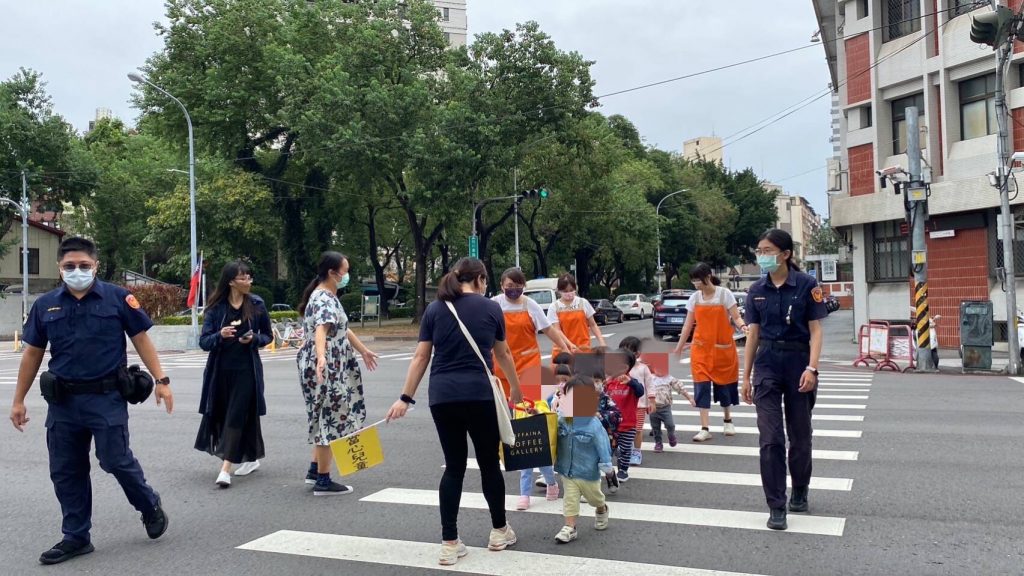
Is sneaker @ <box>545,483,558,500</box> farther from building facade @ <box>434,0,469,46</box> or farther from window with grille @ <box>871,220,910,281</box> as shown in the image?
building facade @ <box>434,0,469,46</box>

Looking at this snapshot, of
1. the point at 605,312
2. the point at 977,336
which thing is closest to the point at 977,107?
the point at 977,336

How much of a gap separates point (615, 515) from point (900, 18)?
75.6ft

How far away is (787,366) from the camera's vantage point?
5652 mm

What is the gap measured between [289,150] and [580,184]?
13656 mm

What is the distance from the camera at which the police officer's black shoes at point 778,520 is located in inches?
215

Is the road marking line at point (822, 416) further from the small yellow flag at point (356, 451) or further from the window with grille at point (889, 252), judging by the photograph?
the window with grille at point (889, 252)

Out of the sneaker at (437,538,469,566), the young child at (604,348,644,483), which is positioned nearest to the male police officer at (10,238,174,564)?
the sneaker at (437,538,469,566)

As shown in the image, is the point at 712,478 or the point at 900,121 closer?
the point at 712,478

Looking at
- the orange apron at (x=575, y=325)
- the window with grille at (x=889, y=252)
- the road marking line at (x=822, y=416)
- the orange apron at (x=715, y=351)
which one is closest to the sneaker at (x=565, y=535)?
the orange apron at (x=575, y=325)

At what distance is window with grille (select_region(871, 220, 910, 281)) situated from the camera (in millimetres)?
24438

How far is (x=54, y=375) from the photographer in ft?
16.7

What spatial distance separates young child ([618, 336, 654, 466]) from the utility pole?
11409mm

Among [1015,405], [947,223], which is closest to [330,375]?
[1015,405]

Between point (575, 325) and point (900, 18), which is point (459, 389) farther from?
point (900, 18)
